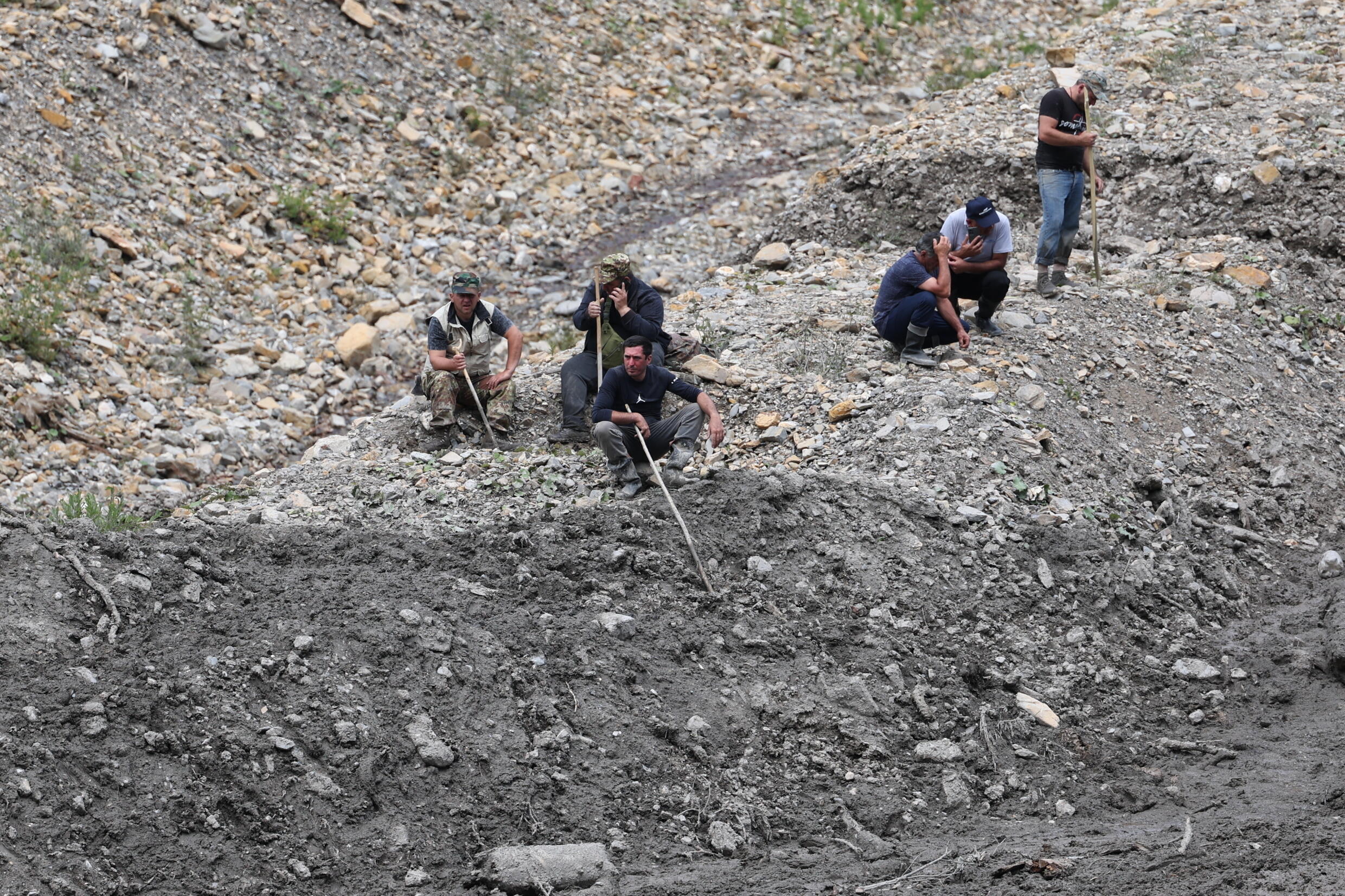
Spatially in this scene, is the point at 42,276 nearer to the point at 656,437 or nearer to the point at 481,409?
the point at 481,409

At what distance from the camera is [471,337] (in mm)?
8578

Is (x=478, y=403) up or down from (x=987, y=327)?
down

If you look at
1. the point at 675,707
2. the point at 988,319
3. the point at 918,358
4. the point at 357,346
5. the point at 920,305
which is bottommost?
the point at 357,346

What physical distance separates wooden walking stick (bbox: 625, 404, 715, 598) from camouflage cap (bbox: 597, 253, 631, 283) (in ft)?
3.40

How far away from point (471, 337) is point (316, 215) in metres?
4.59

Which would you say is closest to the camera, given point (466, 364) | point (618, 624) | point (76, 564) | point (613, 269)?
point (76, 564)

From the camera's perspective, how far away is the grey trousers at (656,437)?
7.35 m

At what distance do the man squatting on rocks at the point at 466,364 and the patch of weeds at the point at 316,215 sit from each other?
4.17m

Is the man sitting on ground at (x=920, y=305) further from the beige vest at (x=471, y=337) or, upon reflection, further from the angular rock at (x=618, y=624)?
the angular rock at (x=618, y=624)

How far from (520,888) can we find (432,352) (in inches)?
169

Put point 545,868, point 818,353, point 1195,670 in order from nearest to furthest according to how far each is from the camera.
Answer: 1. point 545,868
2. point 1195,670
3. point 818,353

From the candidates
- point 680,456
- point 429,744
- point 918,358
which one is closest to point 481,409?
point 680,456

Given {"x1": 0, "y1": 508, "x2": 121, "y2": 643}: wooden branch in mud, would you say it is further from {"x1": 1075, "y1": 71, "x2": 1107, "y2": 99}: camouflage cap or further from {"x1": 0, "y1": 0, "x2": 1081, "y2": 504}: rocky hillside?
{"x1": 1075, "y1": 71, "x2": 1107, "y2": 99}: camouflage cap

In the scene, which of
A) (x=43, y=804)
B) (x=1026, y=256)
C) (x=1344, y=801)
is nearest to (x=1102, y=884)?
(x=1344, y=801)
